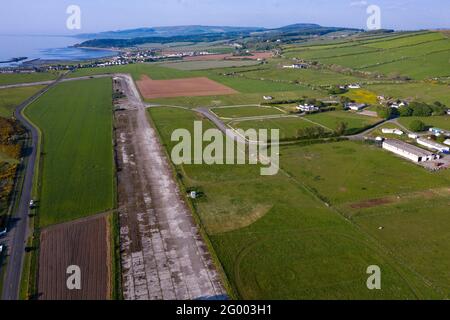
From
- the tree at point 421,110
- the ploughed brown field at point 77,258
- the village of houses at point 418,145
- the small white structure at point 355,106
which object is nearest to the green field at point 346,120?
the village of houses at point 418,145

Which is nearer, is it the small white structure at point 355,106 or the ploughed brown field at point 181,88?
the small white structure at point 355,106

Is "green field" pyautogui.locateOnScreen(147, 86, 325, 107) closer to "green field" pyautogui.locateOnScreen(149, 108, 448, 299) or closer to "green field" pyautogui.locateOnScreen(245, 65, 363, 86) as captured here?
"green field" pyautogui.locateOnScreen(245, 65, 363, 86)

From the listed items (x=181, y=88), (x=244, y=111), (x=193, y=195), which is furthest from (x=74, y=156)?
(x=181, y=88)

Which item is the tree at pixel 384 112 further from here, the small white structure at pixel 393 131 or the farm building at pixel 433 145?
the farm building at pixel 433 145

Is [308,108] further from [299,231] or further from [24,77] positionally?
[24,77]

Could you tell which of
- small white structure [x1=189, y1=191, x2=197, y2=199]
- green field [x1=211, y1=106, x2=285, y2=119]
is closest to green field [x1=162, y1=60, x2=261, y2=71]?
green field [x1=211, y1=106, x2=285, y2=119]
